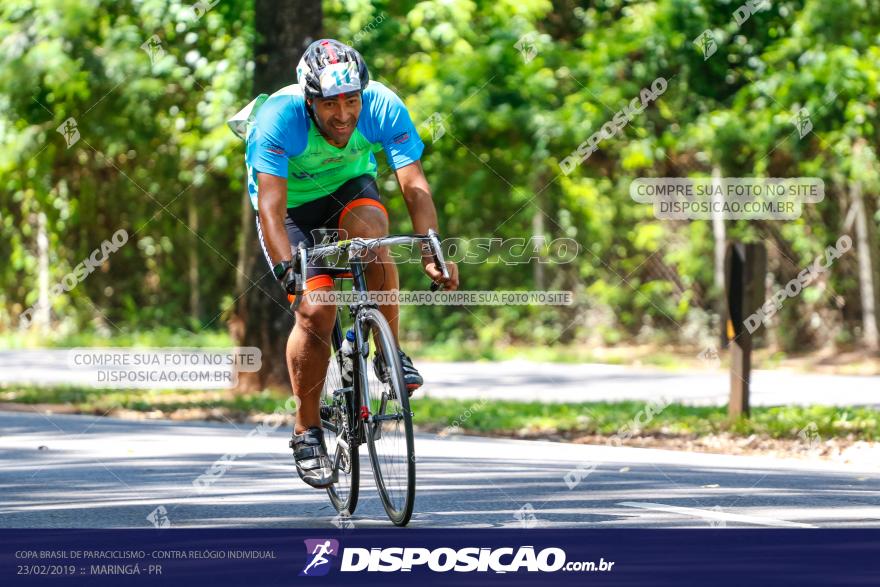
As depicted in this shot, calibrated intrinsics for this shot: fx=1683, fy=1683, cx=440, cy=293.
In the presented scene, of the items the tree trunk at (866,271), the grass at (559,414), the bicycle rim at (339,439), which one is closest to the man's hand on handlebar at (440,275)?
the bicycle rim at (339,439)

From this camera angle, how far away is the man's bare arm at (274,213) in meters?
7.21

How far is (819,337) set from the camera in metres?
20.1

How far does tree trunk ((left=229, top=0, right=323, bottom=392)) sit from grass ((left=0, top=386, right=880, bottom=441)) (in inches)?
11.8

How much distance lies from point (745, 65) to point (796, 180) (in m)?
1.63

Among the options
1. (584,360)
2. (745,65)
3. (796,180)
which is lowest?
(584,360)

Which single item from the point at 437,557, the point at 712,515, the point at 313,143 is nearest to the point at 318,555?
the point at 437,557

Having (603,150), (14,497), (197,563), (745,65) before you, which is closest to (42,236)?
(603,150)

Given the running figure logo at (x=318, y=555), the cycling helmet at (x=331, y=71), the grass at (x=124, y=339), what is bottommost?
the grass at (x=124, y=339)

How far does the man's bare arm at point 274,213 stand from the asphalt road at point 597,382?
7550 mm

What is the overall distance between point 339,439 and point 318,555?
1358 millimetres

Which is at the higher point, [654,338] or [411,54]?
[411,54]

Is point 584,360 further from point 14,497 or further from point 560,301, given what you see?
point 14,497

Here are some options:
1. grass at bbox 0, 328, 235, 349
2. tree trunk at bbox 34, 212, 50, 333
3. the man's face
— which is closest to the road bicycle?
the man's face

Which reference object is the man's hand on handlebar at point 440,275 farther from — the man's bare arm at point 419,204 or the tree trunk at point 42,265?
the tree trunk at point 42,265
